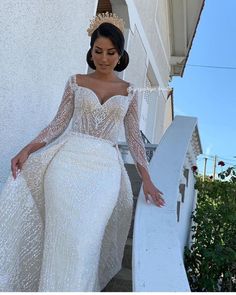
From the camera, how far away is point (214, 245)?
4.59 meters

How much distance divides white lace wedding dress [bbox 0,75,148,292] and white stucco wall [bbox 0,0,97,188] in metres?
0.76

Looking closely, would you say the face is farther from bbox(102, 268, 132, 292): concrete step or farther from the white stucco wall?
bbox(102, 268, 132, 292): concrete step

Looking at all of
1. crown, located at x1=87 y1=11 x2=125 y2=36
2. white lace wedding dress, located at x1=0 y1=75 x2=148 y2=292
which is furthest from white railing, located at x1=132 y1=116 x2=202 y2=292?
crown, located at x1=87 y1=11 x2=125 y2=36

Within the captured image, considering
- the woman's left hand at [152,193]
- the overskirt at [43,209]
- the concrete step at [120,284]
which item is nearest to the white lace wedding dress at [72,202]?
the overskirt at [43,209]

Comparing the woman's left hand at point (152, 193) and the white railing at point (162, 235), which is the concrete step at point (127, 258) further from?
the woman's left hand at point (152, 193)

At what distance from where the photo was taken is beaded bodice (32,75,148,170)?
88.4 inches

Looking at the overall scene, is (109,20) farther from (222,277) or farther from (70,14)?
(222,277)

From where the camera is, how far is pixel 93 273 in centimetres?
206

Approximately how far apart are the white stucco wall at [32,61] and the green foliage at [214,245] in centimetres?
230

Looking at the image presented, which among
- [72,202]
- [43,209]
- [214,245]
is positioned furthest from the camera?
[214,245]

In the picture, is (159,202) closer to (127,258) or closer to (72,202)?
(72,202)

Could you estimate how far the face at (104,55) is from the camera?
2.21 meters

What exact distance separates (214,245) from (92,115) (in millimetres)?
2982

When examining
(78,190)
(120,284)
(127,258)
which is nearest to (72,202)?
(78,190)
